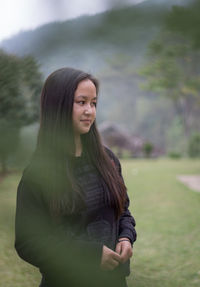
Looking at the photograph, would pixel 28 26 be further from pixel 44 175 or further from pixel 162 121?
pixel 162 121

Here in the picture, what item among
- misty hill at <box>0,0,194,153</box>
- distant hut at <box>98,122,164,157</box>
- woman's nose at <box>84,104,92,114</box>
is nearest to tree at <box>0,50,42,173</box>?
misty hill at <box>0,0,194,153</box>

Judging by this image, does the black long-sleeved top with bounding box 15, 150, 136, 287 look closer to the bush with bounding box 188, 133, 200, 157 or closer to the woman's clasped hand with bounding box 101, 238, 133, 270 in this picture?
the woman's clasped hand with bounding box 101, 238, 133, 270

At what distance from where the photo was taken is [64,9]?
21cm

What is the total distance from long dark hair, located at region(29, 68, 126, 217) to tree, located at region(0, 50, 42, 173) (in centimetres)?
4

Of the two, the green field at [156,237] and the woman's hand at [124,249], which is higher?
the woman's hand at [124,249]

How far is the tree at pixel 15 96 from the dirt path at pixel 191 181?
5.28 meters

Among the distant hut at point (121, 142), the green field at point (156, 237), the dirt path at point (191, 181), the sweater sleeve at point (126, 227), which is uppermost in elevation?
the sweater sleeve at point (126, 227)

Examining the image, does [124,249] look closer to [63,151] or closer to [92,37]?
[63,151]

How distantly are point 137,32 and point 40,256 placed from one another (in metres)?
0.40

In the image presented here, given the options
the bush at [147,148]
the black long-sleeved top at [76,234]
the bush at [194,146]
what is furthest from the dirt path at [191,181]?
the black long-sleeved top at [76,234]

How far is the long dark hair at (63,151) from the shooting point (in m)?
0.33

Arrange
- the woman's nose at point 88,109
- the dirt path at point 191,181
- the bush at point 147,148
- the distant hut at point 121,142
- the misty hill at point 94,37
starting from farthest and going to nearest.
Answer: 1. the distant hut at point 121,142
2. the bush at point 147,148
3. the dirt path at point 191,181
4. the woman's nose at point 88,109
5. the misty hill at point 94,37

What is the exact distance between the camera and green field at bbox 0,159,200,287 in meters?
0.36

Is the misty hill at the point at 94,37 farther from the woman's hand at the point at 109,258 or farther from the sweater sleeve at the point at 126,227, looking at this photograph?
the sweater sleeve at the point at 126,227
